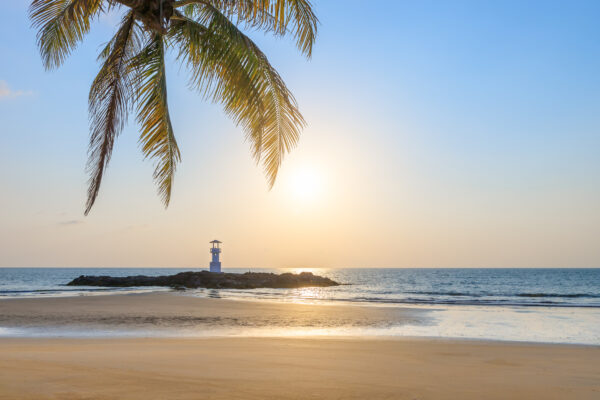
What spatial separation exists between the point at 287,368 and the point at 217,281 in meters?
41.9

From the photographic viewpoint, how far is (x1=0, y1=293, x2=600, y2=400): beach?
5.09m

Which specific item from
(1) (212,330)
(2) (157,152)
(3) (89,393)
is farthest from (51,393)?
(1) (212,330)

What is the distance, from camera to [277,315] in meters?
18.3

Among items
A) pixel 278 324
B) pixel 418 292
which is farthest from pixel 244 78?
pixel 418 292

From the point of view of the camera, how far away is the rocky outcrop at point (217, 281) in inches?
1843

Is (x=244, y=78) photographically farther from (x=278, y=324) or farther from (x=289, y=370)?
(x=278, y=324)

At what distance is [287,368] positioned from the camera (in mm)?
6691

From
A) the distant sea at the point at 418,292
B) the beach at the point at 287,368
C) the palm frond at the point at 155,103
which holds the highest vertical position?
the palm frond at the point at 155,103

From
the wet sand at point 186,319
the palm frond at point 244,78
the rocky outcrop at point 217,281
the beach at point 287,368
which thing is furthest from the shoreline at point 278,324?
the rocky outcrop at point 217,281

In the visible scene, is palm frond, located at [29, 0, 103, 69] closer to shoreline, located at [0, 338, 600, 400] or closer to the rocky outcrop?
shoreline, located at [0, 338, 600, 400]

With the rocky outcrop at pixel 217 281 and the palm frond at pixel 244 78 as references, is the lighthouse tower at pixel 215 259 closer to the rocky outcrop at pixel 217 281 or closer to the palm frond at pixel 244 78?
the rocky outcrop at pixel 217 281

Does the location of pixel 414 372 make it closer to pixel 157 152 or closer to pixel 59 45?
pixel 157 152

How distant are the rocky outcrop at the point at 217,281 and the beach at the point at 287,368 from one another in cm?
3402

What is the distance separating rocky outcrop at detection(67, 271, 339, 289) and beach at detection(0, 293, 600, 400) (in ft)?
112
